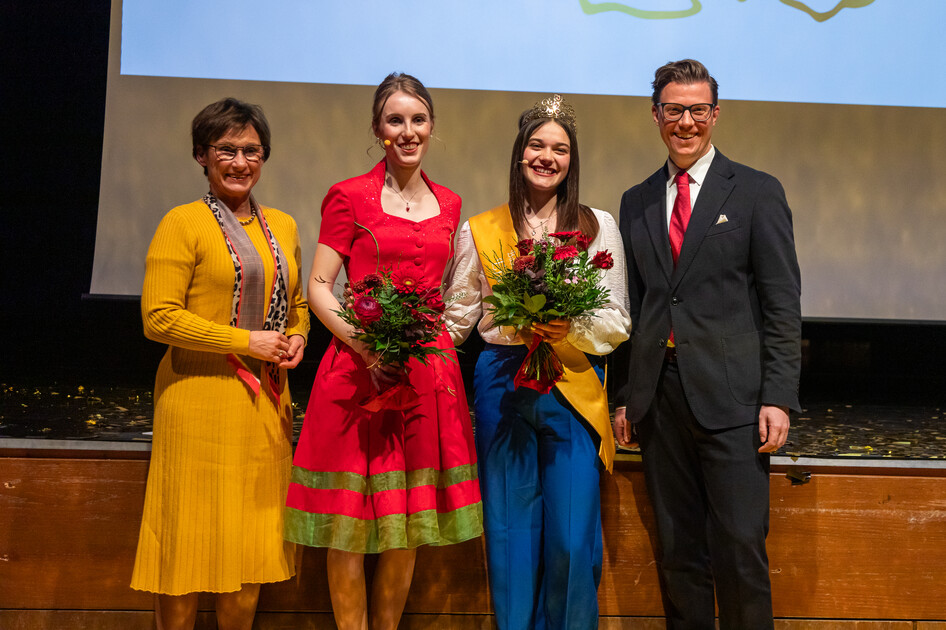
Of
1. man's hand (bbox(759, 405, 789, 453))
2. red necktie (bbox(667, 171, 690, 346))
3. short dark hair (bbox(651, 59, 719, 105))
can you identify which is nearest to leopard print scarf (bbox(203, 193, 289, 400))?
red necktie (bbox(667, 171, 690, 346))

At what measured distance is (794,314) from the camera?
1893mm

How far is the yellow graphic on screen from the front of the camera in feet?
11.3

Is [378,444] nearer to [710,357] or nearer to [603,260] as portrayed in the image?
[603,260]

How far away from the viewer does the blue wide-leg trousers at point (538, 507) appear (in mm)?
1896

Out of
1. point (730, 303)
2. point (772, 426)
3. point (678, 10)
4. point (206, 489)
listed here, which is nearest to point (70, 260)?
point (206, 489)

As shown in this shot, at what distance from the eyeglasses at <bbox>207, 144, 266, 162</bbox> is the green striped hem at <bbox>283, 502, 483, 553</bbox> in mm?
914

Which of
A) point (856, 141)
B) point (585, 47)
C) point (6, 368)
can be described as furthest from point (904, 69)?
point (6, 368)

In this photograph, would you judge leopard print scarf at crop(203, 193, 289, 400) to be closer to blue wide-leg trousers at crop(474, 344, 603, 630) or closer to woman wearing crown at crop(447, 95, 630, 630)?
woman wearing crown at crop(447, 95, 630, 630)

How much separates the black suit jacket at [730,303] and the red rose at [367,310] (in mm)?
753

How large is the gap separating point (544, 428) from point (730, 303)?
0.58m

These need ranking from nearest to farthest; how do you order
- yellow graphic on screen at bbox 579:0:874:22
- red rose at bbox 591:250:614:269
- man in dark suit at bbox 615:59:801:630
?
1. red rose at bbox 591:250:614:269
2. man in dark suit at bbox 615:59:801:630
3. yellow graphic on screen at bbox 579:0:874:22

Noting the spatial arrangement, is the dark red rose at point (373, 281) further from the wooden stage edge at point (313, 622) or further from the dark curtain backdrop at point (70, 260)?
the dark curtain backdrop at point (70, 260)

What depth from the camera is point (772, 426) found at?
1874 mm

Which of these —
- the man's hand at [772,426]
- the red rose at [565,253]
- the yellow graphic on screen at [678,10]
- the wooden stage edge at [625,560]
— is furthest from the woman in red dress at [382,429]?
the yellow graphic on screen at [678,10]
